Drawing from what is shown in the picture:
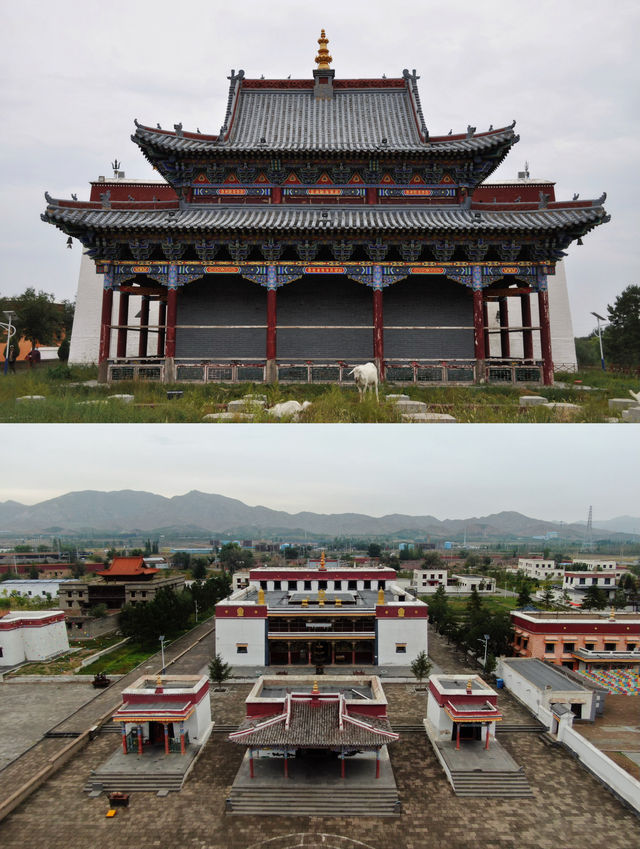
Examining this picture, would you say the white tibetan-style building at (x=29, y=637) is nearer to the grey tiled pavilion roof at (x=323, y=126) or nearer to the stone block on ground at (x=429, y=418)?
the grey tiled pavilion roof at (x=323, y=126)

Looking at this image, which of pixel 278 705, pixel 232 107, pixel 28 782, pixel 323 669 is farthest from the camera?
pixel 232 107

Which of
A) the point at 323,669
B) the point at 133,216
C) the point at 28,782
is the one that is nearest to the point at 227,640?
the point at 323,669

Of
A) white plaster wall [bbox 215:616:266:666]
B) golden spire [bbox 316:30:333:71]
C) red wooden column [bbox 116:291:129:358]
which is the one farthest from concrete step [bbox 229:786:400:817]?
golden spire [bbox 316:30:333:71]

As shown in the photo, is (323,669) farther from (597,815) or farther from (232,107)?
(232,107)

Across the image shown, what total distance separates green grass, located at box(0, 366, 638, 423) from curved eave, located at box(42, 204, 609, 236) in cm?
479

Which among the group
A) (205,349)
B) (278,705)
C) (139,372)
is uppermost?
(205,349)

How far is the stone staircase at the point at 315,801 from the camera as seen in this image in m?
12.3

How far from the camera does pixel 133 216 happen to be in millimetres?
19859

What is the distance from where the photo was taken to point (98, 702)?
19.6 m

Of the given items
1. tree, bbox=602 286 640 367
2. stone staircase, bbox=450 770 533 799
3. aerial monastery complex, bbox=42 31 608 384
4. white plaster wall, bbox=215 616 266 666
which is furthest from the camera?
tree, bbox=602 286 640 367

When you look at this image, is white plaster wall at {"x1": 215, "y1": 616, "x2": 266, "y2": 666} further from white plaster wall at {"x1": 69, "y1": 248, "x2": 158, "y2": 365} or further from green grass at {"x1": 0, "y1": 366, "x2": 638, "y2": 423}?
white plaster wall at {"x1": 69, "y1": 248, "x2": 158, "y2": 365}

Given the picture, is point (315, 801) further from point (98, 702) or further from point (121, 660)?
point (121, 660)

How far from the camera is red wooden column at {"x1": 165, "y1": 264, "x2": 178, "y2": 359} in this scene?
18.2 meters

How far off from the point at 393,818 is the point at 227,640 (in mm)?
10662
